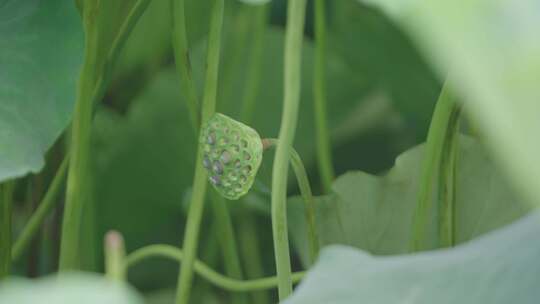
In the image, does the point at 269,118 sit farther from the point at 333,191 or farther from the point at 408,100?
the point at 333,191

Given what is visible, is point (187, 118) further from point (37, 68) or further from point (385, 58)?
point (37, 68)

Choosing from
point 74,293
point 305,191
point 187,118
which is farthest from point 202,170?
point 187,118

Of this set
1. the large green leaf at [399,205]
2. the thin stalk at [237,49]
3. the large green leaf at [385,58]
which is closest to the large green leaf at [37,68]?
Result: the large green leaf at [399,205]

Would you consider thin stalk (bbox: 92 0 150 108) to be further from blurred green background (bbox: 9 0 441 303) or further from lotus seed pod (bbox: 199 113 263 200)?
blurred green background (bbox: 9 0 441 303)

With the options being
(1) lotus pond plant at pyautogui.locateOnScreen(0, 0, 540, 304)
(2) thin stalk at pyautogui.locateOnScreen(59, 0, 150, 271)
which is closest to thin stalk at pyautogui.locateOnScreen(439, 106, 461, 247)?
(1) lotus pond plant at pyautogui.locateOnScreen(0, 0, 540, 304)

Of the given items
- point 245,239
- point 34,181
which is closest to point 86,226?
point 34,181

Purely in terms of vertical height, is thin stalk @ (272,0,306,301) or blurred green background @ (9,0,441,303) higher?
thin stalk @ (272,0,306,301)

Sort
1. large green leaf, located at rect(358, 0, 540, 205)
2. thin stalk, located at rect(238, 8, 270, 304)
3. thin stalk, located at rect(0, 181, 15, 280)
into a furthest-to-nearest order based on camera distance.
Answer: thin stalk, located at rect(238, 8, 270, 304), thin stalk, located at rect(0, 181, 15, 280), large green leaf, located at rect(358, 0, 540, 205)
